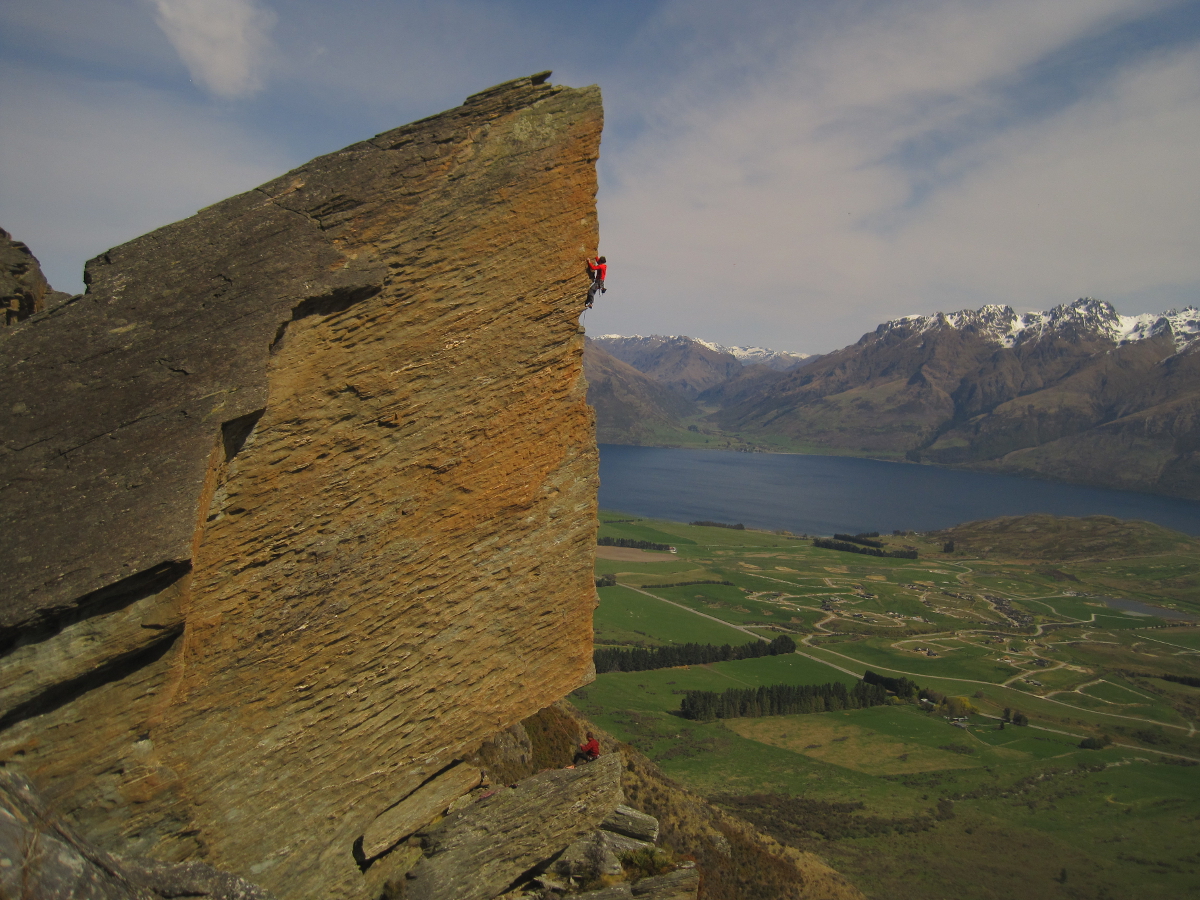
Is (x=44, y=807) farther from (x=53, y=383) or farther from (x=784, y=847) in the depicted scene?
(x=784, y=847)

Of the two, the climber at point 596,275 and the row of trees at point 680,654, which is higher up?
the climber at point 596,275

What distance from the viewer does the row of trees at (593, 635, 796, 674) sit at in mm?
100188

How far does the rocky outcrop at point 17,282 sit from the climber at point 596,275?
11665mm

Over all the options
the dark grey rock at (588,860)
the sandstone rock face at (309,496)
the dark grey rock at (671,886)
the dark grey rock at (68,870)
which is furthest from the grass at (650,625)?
the dark grey rock at (68,870)

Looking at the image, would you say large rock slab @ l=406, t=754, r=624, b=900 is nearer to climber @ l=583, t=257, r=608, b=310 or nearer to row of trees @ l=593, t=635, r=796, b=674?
climber @ l=583, t=257, r=608, b=310

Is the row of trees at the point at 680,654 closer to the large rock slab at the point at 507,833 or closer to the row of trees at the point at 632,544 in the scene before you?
the row of trees at the point at 632,544

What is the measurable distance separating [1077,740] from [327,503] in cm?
11673

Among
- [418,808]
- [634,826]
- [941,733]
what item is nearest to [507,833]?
[418,808]

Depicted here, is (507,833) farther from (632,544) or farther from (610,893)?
(632,544)

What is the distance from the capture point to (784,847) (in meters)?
34.6

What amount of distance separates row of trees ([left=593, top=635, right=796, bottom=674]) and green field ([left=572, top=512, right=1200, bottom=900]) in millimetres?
2521

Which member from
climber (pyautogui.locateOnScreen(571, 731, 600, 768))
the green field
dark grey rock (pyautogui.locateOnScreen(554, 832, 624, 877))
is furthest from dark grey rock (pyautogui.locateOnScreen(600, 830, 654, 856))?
the green field

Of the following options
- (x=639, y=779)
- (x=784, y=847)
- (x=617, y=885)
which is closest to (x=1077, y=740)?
(x=784, y=847)

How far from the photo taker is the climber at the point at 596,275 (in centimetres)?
1453
